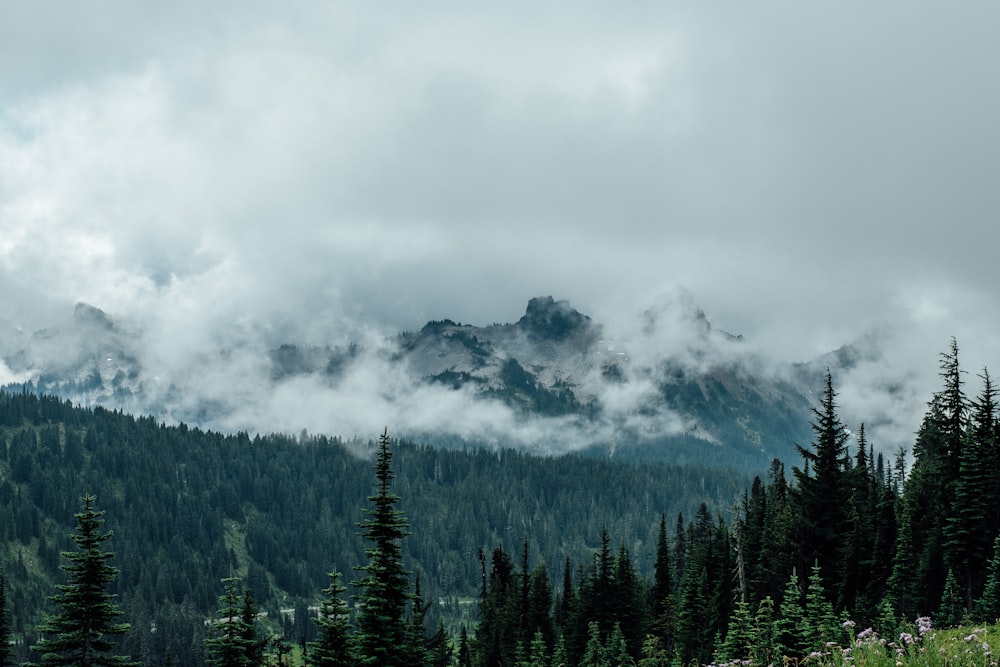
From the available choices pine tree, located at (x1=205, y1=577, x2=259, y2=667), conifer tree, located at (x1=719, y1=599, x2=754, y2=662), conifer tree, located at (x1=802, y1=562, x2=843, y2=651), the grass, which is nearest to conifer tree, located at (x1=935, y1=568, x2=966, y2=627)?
conifer tree, located at (x1=802, y1=562, x2=843, y2=651)

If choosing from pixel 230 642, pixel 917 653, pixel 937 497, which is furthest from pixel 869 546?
pixel 917 653

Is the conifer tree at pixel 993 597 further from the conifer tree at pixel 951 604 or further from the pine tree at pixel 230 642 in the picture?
the pine tree at pixel 230 642

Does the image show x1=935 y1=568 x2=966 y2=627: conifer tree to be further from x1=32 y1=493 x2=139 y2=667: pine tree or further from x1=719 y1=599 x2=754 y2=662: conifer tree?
x1=32 y1=493 x2=139 y2=667: pine tree

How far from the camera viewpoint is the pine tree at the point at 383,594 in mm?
35938

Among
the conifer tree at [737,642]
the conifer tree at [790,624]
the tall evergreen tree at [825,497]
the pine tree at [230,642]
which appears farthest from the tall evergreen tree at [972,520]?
the pine tree at [230,642]

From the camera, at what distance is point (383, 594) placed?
3672cm

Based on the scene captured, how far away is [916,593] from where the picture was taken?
189 ft

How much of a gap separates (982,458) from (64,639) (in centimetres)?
5431

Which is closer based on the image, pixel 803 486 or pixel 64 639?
pixel 64 639

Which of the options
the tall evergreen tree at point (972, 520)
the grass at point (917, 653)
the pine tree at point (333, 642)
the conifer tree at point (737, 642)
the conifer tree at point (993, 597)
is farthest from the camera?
the tall evergreen tree at point (972, 520)

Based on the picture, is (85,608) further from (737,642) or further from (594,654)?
(594,654)

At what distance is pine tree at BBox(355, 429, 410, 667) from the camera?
35938 mm

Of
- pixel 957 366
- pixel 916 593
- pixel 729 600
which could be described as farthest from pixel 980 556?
pixel 729 600

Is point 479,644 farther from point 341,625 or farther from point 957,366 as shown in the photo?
point 341,625
